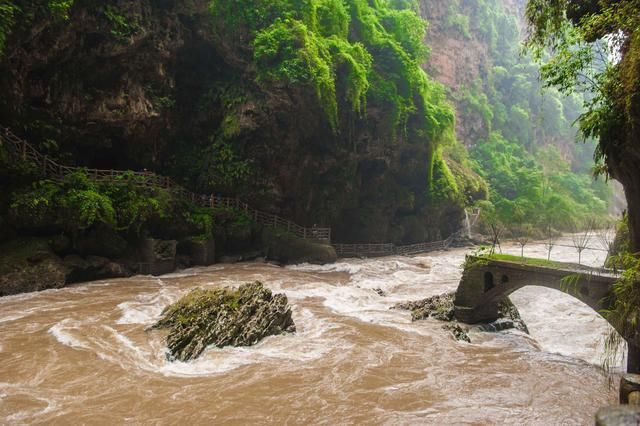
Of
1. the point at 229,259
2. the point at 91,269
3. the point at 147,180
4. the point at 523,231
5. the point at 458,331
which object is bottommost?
the point at 458,331

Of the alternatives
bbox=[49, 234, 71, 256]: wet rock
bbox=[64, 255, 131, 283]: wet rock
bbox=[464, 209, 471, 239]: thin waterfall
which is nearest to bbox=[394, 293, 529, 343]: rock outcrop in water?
bbox=[64, 255, 131, 283]: wet rock

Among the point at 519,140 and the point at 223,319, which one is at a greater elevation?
the point at 519,140

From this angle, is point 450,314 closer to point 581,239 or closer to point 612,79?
point 612,79

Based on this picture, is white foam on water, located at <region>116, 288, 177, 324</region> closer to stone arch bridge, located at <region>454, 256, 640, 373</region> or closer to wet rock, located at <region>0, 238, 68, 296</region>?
wet rock, located at <region>0, 238, 68, 296</region>

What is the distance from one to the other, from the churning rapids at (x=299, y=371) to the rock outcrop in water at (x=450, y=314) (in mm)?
391

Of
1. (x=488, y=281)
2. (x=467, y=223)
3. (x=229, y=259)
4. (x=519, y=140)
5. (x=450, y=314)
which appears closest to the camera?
(x=488, y=281)

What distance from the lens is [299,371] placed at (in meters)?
9.59

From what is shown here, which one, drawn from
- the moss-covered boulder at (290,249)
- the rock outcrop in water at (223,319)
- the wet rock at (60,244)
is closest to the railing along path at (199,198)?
the moss-covered boulder at (290,249)

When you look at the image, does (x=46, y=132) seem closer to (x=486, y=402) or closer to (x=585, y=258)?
(x=486, y=402)

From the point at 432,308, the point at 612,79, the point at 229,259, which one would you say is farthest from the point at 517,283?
the point at 229,259

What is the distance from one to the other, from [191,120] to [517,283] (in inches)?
835

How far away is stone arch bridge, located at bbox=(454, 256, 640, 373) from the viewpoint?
35.6ft

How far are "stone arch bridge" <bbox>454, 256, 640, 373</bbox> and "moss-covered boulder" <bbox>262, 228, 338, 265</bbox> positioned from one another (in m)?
12.4

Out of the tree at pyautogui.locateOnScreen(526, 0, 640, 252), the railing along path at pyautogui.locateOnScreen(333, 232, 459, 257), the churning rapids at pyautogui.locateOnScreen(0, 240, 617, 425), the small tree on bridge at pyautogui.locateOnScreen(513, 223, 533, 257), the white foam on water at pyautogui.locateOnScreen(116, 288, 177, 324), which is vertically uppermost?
the tree at pyautogui.locateOnScreen(526, 0, 640, 252)
